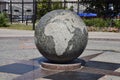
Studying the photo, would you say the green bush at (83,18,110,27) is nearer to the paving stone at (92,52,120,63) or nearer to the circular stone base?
the paving stone at (92,52,120,63)

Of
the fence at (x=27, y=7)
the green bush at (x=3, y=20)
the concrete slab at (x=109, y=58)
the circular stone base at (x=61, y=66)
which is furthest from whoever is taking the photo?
the green bush at (x=3, y=20)

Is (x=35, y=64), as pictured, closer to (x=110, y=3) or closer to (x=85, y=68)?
(x=85, y=68)

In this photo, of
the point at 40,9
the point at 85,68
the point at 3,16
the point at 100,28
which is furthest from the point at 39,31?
the point at 40,9

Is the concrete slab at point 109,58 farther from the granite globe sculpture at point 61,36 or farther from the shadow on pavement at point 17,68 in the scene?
the shadow on pavement at point 17,68

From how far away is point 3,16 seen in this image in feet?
111

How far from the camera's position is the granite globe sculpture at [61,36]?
10.7m

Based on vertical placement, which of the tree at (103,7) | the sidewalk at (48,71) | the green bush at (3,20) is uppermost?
the tree at (103,7)

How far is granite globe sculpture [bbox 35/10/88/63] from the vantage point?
35.1 ft

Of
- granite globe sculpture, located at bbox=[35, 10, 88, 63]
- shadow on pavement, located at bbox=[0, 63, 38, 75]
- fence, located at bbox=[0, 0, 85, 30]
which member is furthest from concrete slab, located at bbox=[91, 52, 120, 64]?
fence, located at bbox=[0, 0, 85, 30]

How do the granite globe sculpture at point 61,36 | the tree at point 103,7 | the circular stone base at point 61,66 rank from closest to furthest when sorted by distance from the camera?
the granite globe sculpture at point 61,36, the circular stone base at point 61,66, the tree at point 103,7

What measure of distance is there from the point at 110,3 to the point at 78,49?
24005 mm

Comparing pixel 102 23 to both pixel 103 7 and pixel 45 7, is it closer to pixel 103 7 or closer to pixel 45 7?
pixel 103 7

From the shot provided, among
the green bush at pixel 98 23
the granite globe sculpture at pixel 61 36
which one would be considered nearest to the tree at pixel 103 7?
the green bush at pixel 98 23

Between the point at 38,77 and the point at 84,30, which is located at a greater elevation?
Answer: the point at 84,30
